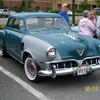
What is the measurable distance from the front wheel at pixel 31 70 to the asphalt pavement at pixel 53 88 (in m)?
0.11

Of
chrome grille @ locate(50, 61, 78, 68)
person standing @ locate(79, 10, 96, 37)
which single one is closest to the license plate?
chrome grille @ locate(50, 61, 78, 68)

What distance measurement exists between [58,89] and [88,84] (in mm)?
750

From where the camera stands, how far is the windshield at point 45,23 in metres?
7.34

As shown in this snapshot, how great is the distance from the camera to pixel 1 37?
8.66 metres

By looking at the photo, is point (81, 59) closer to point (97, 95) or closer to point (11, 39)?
point (97, 95)

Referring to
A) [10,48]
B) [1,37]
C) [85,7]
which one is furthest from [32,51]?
[85,7]

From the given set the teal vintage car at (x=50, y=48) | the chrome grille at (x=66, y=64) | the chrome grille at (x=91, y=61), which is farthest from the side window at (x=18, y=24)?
the chrome grille at (x=91, y=61)

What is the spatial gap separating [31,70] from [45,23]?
146 cm

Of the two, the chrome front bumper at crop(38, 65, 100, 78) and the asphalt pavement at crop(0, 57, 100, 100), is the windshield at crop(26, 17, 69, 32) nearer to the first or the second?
the asphalt pavement at crop(0, 57, 100, 100)

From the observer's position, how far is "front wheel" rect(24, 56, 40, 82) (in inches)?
250

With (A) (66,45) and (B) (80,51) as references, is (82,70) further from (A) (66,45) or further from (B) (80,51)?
(A) (66,45)

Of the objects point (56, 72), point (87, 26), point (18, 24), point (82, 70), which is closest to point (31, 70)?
point (56, 72)

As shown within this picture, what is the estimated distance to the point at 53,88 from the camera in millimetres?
6133

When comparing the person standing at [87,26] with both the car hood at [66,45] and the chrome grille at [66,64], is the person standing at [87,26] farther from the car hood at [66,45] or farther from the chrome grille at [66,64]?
the chrome grille at [66,64]
